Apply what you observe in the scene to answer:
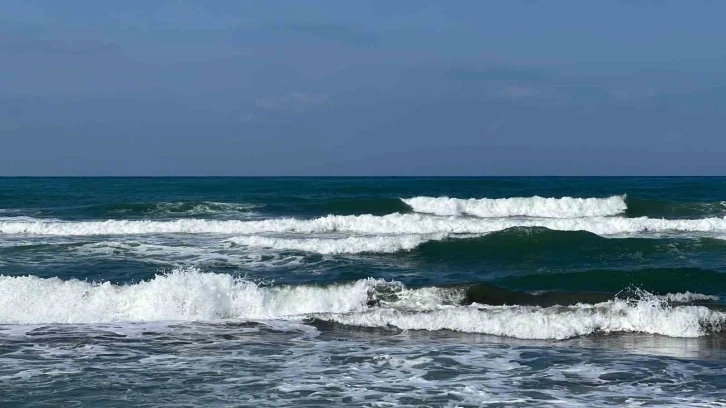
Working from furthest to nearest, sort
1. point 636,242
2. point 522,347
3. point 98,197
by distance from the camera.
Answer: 1. point 98,197
2. point 636,242
3. point 522,347

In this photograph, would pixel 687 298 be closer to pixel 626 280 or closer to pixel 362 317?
pixel 626 280

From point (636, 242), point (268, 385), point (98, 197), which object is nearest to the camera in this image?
point (268, 385)

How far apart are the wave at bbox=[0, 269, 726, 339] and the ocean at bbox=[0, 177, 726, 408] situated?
1.2 inches

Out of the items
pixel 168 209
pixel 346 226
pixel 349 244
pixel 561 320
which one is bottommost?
pixel 561 320

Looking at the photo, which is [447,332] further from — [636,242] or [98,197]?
[98,197]

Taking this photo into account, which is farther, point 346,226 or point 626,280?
point 346,226

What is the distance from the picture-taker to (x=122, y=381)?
335 inches

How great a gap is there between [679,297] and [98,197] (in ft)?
107

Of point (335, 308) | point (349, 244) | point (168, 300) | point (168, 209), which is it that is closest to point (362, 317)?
point (335, 308)

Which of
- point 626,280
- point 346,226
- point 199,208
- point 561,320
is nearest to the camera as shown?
point 561,320

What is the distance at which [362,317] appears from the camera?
1209cm

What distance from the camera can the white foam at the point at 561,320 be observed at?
1130 centimetres

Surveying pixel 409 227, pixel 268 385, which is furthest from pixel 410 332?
pixel 409 227

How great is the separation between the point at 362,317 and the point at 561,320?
9.54ft
